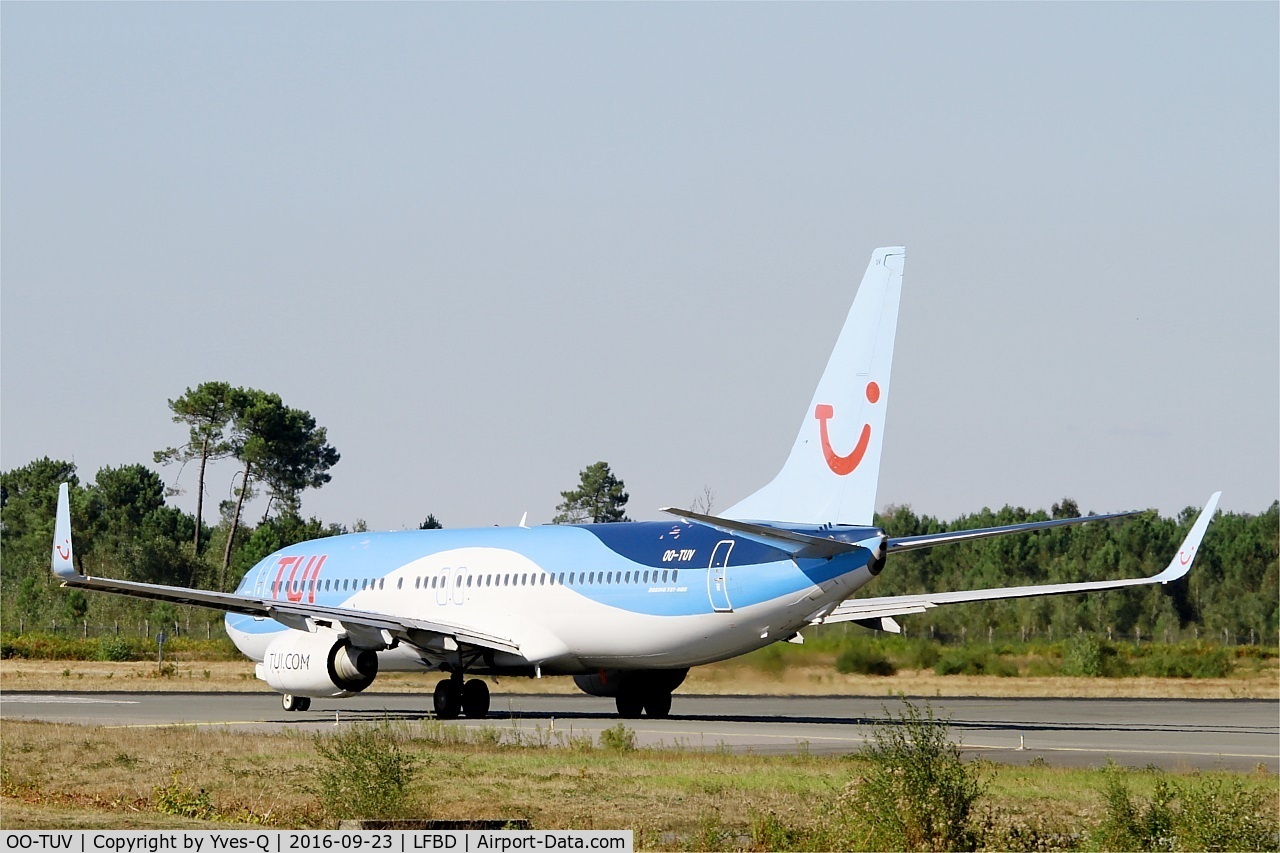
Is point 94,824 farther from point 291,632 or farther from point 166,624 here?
point 166,624

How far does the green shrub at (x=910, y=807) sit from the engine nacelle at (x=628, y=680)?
17.7m

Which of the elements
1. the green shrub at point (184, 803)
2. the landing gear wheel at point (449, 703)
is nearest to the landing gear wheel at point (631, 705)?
the landing gear wheel at point (449, 703)

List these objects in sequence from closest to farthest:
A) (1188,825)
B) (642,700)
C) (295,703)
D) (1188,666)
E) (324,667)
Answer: (1188,825) → (324,667) → (642,700) → (295,703) → (1188,666)

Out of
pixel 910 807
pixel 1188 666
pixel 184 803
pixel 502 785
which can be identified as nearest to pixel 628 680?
pixel 502 785

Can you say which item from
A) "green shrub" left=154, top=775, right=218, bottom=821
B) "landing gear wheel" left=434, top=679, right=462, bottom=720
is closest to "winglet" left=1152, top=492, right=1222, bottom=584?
"landing gear wheel" left=434, top=679, right=462, bottom=720

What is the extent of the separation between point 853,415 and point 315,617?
1108 cm

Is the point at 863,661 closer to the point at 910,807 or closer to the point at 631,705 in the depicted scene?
the point at 631,705

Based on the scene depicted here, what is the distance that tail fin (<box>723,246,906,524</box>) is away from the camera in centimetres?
2889

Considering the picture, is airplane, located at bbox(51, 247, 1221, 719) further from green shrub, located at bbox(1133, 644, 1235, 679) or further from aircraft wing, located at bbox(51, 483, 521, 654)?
green shrub, located at bbox(1133, 644, 1235, 679)

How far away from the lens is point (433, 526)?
69562 mm

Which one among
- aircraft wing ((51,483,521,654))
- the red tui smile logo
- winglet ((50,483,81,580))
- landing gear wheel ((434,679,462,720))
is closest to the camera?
the red tui smile logo

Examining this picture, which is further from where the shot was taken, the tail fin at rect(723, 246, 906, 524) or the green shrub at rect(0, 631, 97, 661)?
the green shrub at rect(0, 631, 97, 661)

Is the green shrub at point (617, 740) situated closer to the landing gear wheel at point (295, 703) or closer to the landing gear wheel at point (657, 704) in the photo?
the landing gear wheel at point (657, 704)
